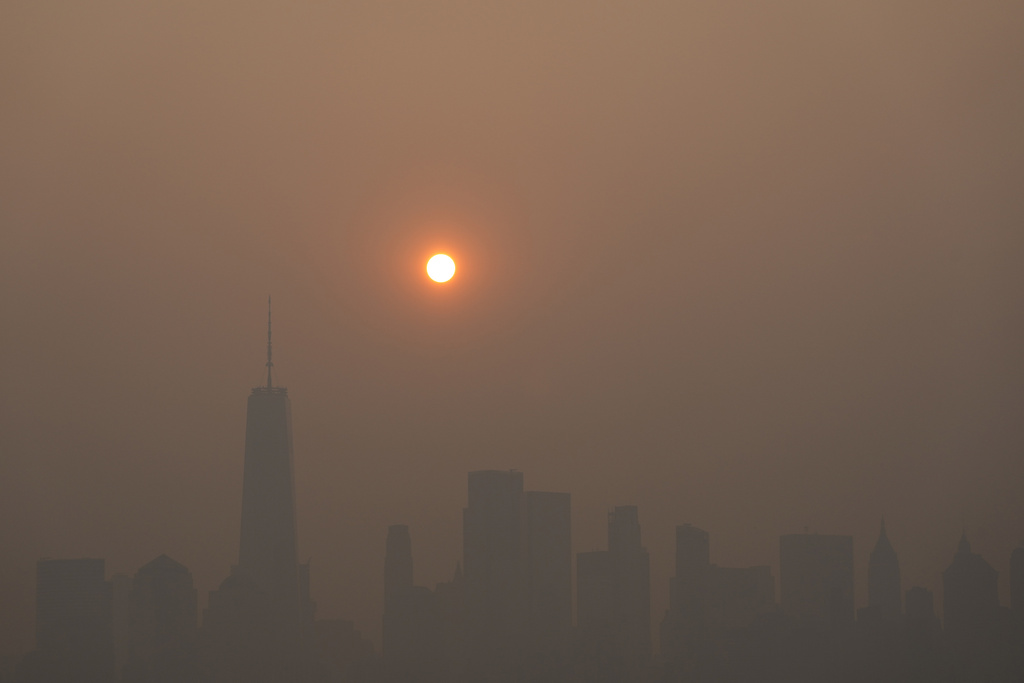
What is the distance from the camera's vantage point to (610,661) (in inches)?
2704

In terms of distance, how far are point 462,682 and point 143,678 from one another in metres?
16.9

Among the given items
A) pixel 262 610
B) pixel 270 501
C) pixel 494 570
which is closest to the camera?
pixel 262 610

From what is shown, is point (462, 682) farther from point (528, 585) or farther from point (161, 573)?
point (161, 573)

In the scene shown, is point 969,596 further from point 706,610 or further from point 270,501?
point 270,501

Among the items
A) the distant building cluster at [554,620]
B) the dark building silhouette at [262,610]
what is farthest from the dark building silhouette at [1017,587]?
the dark building silhouette at [262,610]

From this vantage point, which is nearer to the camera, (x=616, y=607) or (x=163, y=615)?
(x=163, y=615)

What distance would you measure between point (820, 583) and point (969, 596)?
846 centimetres

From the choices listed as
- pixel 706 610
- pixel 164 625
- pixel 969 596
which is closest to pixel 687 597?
pixel 706 610

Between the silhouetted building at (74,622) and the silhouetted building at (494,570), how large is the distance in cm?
1996

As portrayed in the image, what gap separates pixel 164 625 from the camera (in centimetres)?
6812

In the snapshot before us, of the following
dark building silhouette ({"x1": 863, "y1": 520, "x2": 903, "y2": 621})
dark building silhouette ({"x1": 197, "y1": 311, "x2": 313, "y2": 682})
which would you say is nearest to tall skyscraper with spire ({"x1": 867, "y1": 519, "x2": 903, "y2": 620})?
dark building silhouette ({"x1": 863, "y1": 520, "x2": 903, "y2": 621})

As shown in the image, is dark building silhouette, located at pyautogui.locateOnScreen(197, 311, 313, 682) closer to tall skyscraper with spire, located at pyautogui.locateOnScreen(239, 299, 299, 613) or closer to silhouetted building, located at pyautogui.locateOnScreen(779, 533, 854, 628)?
tall skyscraper with spire, located at pyautogui.locateOnScreen(239, 299, 299, 613)

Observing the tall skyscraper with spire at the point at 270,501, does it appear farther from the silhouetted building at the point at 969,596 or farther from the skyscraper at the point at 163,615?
the silhouetted building at the point at 969,596

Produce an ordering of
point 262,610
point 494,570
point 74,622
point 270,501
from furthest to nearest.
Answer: point 270,501 → point 494,570 → point 262,610 → point 74,622
